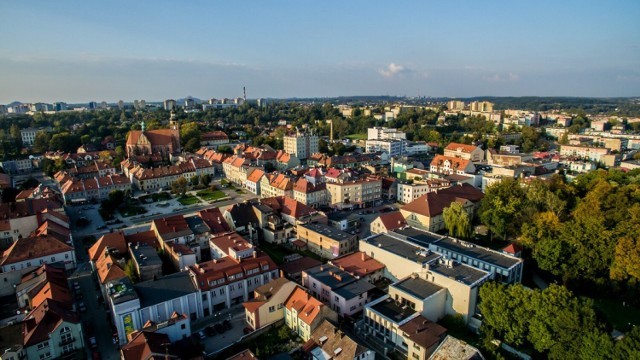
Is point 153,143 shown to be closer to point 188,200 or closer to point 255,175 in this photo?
point 188,200

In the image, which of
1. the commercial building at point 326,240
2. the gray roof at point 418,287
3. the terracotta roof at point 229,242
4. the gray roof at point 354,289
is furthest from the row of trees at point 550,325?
the terracotta roof at point 229,242

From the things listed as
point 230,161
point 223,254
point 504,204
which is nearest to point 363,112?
point 230,161

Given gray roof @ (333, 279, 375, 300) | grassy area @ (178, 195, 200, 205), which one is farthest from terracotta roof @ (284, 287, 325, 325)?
grassy area @ (178, 195, 200, 205)

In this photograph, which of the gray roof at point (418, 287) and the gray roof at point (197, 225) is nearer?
the gray roof at point (418, 287)

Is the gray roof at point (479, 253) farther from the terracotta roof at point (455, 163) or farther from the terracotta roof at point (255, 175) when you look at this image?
the terracotta roof at point (455, 163)

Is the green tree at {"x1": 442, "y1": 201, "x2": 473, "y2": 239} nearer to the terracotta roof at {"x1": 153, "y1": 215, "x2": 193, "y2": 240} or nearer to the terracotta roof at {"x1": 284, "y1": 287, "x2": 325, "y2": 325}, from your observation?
the terracotta roof at {"x1": 284, "y1": 287, "x2": 325, "y2": 325}

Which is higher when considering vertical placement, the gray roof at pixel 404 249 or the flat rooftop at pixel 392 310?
the gray roof at pixel 404 249

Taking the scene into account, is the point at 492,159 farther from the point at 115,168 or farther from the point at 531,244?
the point at 115,168
